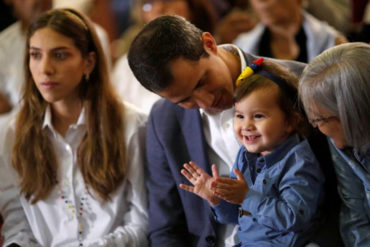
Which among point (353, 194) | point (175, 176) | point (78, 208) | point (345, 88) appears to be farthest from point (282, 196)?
point (78, 208)

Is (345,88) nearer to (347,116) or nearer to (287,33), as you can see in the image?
(347,116)

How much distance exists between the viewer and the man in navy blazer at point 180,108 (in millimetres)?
1256

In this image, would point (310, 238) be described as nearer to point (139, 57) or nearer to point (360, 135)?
point (360, 135)

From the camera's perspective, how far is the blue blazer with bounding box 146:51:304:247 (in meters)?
1.46

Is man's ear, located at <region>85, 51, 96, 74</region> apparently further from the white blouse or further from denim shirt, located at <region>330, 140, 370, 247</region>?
denim shirt, located at <region>330, 140, 370, 247</region>

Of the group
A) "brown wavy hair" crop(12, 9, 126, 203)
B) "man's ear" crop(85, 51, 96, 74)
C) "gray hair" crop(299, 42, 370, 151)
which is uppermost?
"gray hair" crop(299, 42, 370, 151)

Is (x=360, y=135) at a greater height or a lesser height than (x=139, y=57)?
lesser

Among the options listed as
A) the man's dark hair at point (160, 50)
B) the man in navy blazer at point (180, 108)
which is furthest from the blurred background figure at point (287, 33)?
the man's dark hair at point (160, 50)

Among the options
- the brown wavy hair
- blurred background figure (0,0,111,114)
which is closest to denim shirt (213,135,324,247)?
the brown wavy hair

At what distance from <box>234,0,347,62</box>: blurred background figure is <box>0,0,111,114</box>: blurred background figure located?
2.37 ft

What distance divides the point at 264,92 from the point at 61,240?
81cm

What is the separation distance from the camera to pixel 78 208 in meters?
1.58

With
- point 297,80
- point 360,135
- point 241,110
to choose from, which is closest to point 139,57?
point 241,110

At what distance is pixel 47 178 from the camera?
62.6 inches
